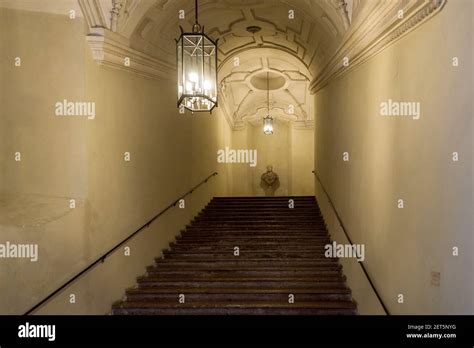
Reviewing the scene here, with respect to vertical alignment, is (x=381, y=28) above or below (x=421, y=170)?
above

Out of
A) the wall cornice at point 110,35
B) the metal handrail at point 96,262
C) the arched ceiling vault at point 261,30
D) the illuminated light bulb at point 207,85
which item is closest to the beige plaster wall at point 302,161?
the arched ceiling vault at point 261,30

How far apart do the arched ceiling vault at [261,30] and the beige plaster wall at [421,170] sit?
0.29 m

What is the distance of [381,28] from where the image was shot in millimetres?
4539

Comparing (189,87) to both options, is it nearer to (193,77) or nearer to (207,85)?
(193,77)

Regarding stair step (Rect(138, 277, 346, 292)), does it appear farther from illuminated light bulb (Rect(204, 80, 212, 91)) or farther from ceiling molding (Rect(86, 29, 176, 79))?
ceiling molding (Rect(86, 29, 176, 79))

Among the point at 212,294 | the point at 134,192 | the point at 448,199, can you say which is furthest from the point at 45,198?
the point at 448,199

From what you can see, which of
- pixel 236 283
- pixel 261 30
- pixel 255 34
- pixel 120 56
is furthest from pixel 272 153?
pixel 120 56

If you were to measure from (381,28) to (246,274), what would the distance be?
424cm

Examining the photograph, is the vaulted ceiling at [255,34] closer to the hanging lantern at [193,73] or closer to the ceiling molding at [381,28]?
the ceiling molding at [381,28]

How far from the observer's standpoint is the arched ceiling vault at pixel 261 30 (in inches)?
185

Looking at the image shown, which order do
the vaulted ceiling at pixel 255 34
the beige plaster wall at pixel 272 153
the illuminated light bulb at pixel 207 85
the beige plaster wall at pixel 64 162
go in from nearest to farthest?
the beige plaster wall at pixel 64 162, the illuminated light bulb at pixel 207 85, the vaulted ceiling at pixel 255 34, the beige plaster wall at pixel 272 153

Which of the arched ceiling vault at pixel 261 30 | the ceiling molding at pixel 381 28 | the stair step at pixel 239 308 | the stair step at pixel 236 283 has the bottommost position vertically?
the stair step at pixel 239 308

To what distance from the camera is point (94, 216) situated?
212 inches
